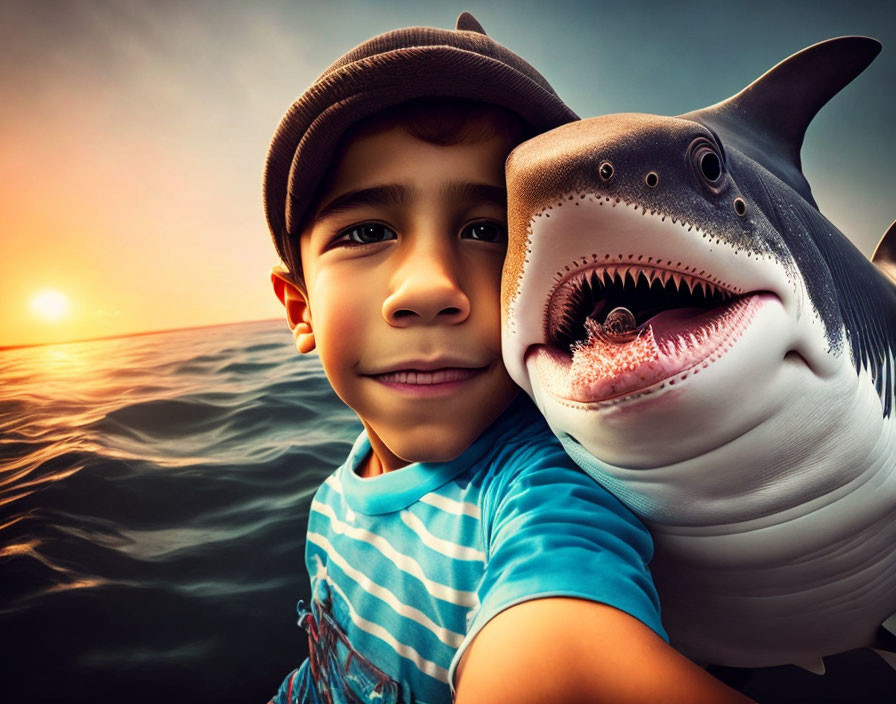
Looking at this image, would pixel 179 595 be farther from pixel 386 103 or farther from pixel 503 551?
pixel 386 103

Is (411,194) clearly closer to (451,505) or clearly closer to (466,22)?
(451,505)

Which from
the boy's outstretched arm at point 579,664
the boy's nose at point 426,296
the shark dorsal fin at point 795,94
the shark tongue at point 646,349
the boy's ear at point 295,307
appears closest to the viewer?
the boy's outstretched arm at point 579,664

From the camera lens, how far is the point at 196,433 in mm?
3445

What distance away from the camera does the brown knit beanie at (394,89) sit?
0.85m

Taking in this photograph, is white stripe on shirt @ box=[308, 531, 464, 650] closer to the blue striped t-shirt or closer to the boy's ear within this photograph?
the blue striped t-shirt

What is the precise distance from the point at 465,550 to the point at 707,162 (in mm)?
723

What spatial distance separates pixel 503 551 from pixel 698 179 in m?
0.58

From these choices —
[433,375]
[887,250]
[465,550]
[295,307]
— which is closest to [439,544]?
[465,550]

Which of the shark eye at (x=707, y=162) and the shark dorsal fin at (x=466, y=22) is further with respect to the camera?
the shark dorsal fin at (x=466, y=22)

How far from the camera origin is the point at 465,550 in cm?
85

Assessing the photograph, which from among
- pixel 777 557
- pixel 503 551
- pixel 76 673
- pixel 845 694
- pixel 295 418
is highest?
pixel 503 551

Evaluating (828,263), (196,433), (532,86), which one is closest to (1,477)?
(196,433)

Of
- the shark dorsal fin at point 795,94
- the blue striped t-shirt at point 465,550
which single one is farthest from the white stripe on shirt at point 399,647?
the shark dorsal fin at point 795,94

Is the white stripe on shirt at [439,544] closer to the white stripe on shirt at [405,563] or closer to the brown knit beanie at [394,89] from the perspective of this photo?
the white stripe on shirt at [405,563]
